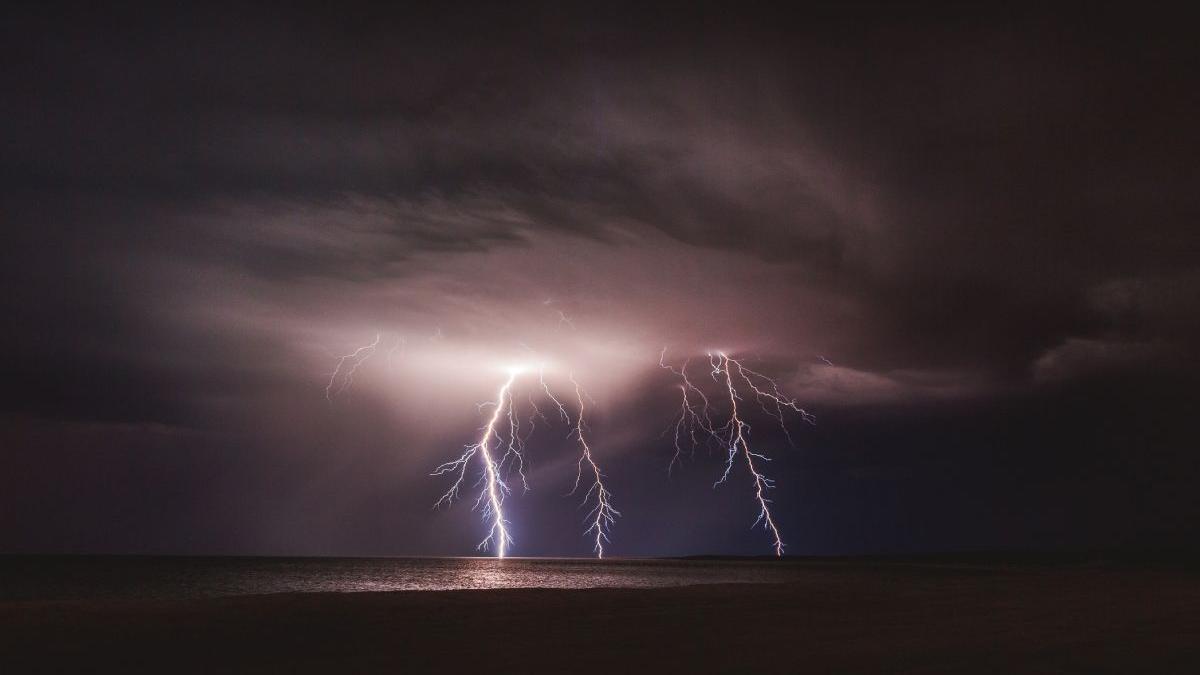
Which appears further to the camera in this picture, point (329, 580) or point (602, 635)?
point (329, 580)

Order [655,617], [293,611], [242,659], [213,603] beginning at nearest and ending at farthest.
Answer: [242,659]
[655,617]
[293,611]
[213,603]

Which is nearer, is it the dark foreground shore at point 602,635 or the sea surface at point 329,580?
the dark foreground shore at point 602,635

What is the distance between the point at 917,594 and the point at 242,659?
1851 cm

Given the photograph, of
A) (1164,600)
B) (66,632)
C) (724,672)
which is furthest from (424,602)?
(1164,600)

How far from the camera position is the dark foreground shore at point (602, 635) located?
34.3ft

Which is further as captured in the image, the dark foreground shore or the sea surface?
the sea surface

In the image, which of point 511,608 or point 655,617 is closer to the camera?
point 655,617

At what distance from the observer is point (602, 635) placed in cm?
1337

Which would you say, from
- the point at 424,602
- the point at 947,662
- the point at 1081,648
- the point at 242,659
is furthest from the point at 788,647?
the point at 424,602

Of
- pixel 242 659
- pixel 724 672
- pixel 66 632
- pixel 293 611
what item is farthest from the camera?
pixel 293 611

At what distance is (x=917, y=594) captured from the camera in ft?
77.6

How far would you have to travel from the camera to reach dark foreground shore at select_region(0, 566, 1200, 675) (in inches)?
412

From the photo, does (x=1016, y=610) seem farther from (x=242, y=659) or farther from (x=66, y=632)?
(x=66, y=632)

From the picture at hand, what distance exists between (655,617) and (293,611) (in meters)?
7.31
